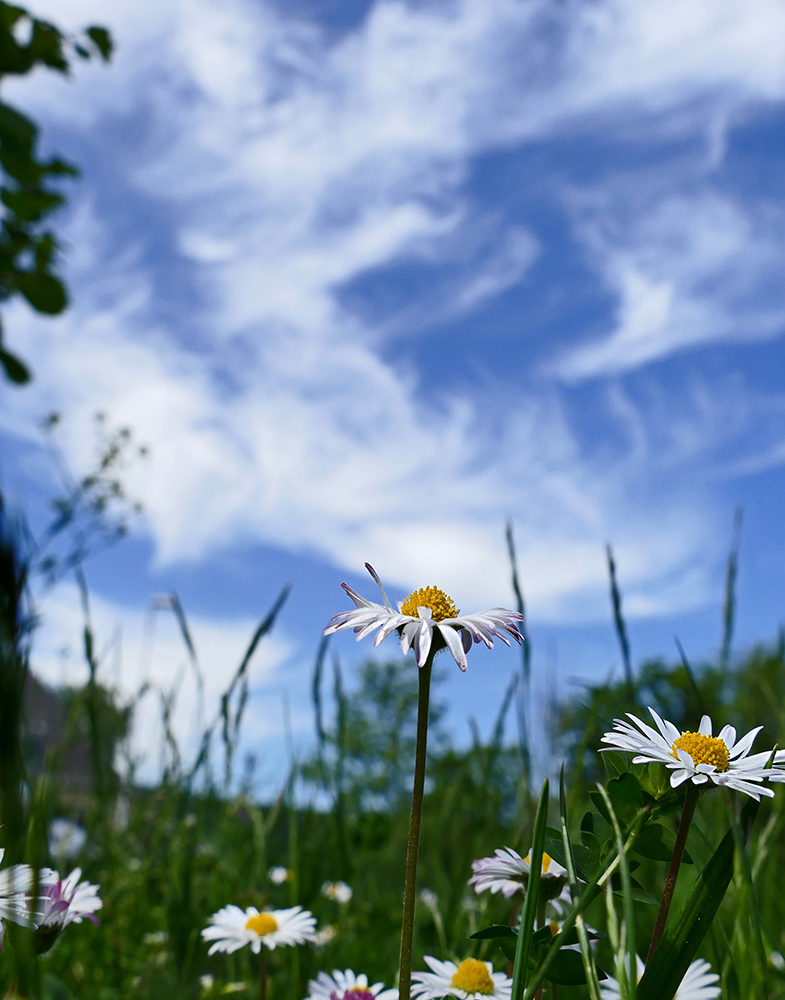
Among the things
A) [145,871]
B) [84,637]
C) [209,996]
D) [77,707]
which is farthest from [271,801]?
[84,637]

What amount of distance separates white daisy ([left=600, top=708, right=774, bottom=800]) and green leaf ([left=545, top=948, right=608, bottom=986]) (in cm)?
27

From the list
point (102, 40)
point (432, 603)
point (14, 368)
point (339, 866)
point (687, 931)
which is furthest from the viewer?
point (102, 40)

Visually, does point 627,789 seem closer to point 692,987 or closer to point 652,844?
point 652,844

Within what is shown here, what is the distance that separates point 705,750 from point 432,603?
0.39 metres

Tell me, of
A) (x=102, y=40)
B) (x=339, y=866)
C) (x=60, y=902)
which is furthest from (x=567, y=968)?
(x=102, y=40)

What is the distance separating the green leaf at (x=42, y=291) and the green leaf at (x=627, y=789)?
4.13 m

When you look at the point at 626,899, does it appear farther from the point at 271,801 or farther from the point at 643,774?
the point at 271,801

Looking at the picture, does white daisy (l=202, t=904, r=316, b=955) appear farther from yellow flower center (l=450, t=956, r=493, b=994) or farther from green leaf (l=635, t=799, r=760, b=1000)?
green leaf (l=635, t=799, r=760, b=1000)

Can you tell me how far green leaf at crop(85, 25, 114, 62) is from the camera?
13.9 feet

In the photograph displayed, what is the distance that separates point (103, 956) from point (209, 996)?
2.65ft

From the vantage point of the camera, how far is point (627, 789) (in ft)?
3.06

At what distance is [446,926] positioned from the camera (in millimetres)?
2504

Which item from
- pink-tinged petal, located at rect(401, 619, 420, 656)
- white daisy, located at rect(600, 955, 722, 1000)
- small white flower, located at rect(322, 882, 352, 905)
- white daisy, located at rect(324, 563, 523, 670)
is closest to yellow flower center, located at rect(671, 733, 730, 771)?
white daisy, located at rect(324, 563, 523, 670)

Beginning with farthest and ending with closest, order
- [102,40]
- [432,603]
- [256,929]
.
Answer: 1. [102,40]
2. [256,929]
3. [432,603]
